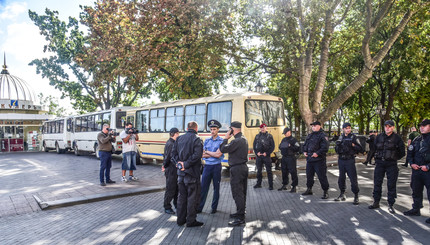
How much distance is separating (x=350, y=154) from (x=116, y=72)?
39.4ft

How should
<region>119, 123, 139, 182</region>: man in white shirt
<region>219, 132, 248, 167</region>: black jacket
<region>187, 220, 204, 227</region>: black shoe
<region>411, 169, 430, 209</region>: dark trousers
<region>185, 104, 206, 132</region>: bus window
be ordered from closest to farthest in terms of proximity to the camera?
<region>187, 220, 204, 227</region>: black shoe < <region>219, 132, 248, 167</region>: black jacket < <region>411, 169, 430, 209</region>: dark trousers < <region>119, 123, 139, 182</region>: man in white shirt < <region>185, 104, 206, 132</region>: bus window

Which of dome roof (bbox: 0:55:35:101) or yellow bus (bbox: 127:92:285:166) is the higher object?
dome roof (bbox: 0:55:35:101)

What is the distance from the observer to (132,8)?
16.4 m

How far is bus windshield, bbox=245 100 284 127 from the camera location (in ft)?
39.4

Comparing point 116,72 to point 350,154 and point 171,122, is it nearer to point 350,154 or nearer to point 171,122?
point 171,122

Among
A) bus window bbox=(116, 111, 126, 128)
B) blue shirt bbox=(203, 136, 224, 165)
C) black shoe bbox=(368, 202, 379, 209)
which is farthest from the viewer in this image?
bus window bbox=(116, 111, 126, 128)

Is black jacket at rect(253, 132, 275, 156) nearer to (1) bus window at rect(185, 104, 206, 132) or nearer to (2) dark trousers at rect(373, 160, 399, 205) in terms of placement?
(2) dark trousers at rect(373, 160, 399, 205)

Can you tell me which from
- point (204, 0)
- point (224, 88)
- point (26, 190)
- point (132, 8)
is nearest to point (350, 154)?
point (26, 190)

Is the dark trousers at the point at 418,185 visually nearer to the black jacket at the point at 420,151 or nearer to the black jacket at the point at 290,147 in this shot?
the black jacket at the point at 420,151

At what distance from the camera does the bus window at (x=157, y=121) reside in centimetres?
1541

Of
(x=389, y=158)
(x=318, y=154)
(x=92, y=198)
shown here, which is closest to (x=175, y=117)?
(x=92, y=198)

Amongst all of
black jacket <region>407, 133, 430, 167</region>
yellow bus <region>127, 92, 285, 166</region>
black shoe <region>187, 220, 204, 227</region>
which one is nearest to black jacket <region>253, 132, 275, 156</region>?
yellow bus <region>127, 92, 285, 166</region>

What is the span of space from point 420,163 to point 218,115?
7535 mm

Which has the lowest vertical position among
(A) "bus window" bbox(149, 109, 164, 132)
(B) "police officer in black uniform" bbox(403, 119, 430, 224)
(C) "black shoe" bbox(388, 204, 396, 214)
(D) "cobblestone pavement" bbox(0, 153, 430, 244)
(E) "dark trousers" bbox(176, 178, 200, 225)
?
(D) "cobblestone pavement" bbox(0, 153, 430, 244)
